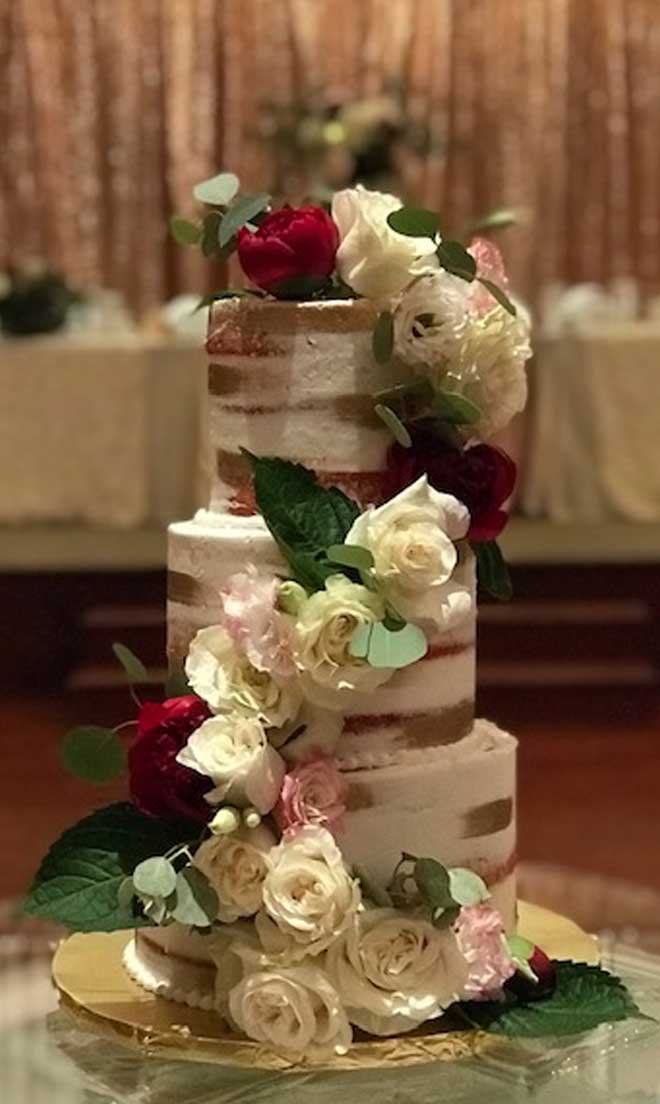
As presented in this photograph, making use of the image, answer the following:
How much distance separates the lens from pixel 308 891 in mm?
1367

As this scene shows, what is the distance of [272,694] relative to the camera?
139 cm

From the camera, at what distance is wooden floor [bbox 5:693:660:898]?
364 centimetres

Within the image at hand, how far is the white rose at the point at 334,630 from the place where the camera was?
4.44ft

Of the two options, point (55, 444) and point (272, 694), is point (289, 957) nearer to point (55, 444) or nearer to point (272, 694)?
point (272, 694)

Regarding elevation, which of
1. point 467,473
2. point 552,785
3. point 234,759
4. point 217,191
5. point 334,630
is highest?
point 217,191

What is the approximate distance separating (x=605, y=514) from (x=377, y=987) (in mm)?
3750

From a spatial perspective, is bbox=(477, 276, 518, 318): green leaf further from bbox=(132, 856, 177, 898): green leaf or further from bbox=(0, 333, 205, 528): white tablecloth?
bbox=(0, 333, 205, 528): white tablecloth

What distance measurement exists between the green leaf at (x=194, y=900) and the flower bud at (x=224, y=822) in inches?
1.7

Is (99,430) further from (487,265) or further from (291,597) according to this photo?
(291,597)

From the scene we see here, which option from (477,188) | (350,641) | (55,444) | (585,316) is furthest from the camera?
(477,188)

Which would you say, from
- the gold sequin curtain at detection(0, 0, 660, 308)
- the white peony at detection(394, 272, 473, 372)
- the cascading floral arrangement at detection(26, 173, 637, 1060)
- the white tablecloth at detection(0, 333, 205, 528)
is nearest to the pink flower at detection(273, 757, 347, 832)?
the cascading floral arrangement at detection(26, 173, 637, 1060)

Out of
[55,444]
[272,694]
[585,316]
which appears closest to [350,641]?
[272,694]

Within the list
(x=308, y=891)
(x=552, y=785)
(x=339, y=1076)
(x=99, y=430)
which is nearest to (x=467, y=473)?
(x=308, y=891)

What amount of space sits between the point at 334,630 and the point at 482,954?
310mm
